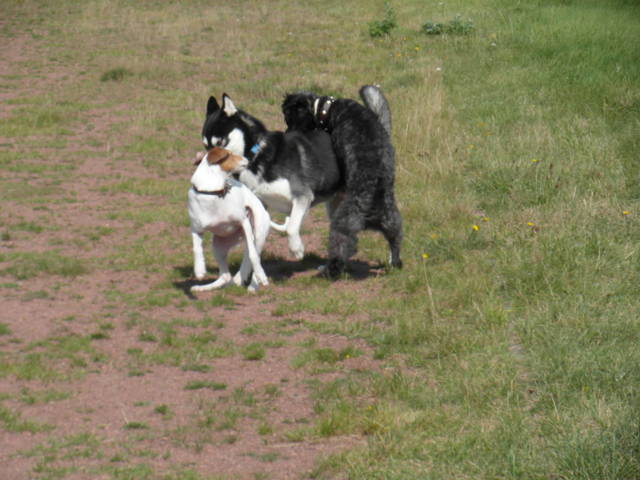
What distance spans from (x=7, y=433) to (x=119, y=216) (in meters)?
5.18

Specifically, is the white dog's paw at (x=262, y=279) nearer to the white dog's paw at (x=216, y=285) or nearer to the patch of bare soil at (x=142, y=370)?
the patch of bare soil at (x=142, y=370)

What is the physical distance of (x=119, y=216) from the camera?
33.5ft

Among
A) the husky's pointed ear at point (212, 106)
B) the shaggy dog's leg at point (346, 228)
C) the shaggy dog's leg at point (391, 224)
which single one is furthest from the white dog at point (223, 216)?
the shaggy dog's leg at point (391, 224)

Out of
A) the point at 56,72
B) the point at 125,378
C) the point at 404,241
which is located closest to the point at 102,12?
the point at 56,72

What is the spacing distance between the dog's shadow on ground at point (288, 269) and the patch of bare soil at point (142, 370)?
0.9 inches

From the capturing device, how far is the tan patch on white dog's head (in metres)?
7.64

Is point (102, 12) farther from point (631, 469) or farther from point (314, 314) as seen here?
point (631, 469)

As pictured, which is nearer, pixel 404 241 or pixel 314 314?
pixel 314 314

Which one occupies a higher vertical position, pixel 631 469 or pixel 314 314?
pixel 631 469

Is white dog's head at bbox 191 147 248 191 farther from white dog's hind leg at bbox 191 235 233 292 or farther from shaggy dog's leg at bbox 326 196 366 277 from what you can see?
shaggy dog's leg at bbox 326 196 366 277

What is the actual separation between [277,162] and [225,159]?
659mm

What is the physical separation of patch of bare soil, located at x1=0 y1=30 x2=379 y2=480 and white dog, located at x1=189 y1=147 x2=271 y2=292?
29 cm

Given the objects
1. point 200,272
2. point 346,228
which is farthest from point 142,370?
point 346,228

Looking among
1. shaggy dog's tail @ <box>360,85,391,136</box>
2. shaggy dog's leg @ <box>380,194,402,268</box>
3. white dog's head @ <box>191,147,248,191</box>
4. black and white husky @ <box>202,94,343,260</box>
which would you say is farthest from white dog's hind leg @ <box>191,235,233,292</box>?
shaggy dog's tail @ <box>360,85,391,136</box>
